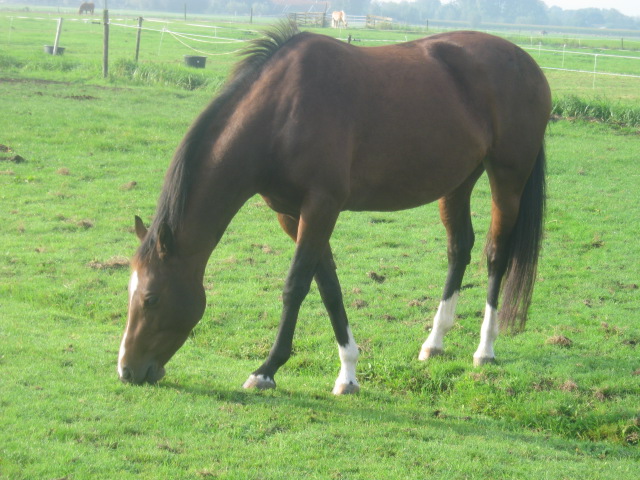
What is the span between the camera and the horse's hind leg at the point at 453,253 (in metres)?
5.94

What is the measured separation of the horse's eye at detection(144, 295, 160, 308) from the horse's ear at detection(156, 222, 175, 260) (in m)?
0.23

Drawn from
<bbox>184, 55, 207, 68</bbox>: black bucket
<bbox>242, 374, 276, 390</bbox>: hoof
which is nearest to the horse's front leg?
<bbox>242, 374, 276, 390</bbox>: hoof

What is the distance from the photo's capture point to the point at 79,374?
15.9 feet

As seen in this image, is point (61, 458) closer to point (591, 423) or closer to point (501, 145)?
point (591, 423)

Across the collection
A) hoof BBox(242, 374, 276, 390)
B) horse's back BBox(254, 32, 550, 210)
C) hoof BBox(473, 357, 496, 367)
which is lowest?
hoof BBox(473, 357, 496, 367)

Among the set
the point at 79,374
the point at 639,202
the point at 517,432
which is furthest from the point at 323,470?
the point at 639,202

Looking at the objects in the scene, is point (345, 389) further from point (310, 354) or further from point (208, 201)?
point (208, 201)

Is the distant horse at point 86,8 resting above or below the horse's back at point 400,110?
above

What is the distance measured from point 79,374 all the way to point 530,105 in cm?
385

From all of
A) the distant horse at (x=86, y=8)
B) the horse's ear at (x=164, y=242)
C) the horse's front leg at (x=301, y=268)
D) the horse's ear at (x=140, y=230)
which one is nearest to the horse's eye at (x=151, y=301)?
the horse's ear at (x=164, y=242)

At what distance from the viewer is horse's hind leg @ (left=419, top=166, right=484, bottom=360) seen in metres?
5.94

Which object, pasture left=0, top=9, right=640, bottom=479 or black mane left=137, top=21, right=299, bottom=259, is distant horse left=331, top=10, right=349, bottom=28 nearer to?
pasture left=0, top=9, right=640, bottom=479

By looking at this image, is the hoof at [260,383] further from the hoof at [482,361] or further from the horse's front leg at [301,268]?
the hoof at [482,361]

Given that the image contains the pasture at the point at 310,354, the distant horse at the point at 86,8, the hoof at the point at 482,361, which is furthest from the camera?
the distant horse at the point at 86,8
